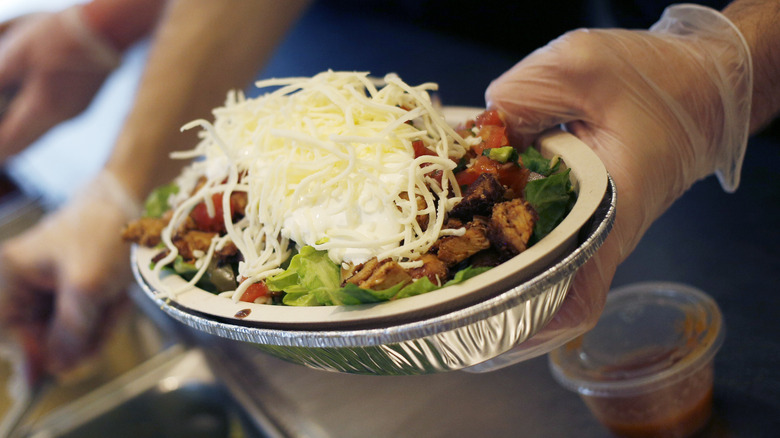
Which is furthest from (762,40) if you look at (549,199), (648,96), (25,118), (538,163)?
(25,118)

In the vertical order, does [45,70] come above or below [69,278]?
above

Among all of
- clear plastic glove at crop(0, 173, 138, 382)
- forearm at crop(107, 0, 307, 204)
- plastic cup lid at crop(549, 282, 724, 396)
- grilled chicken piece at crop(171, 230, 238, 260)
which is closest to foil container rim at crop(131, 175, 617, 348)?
grilled chicken piece at crop(171, 230, 238, 260)

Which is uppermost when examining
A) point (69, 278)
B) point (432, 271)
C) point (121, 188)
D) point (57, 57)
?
point (57, 57)

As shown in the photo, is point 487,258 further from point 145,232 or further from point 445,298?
point 145,232

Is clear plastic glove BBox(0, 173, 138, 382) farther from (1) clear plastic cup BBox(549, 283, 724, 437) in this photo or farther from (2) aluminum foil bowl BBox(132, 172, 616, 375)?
(1) clear plastic cup BBox(549, 283, 724, 437)

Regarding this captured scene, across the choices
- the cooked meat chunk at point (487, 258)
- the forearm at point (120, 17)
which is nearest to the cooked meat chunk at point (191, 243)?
the cooked meat chunk at point (487, 258)

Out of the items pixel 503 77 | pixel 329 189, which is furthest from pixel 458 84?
pixel 329 189

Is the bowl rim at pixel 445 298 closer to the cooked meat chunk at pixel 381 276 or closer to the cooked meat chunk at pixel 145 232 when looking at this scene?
the cooked meat chunk at pixel 381 276
